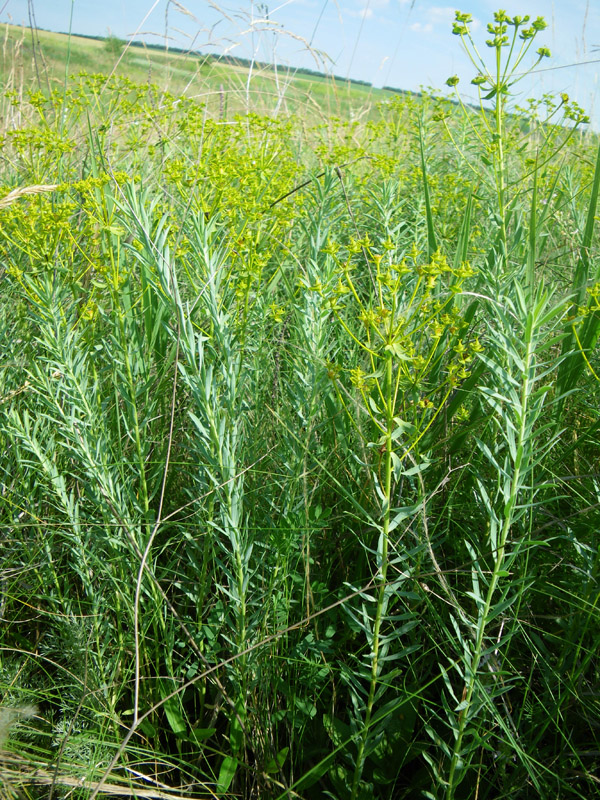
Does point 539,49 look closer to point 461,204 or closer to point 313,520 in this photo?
point 461,204

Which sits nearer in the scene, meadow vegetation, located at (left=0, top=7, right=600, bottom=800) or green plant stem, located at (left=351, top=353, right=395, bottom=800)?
green plant stem, located at (left=351, top=353, right=395, bottom=800)

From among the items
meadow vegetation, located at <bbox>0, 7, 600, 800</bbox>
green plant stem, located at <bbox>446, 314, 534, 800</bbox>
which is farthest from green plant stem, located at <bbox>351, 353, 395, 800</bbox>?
green plant stem, located at <bbox>446, 314, 534, 800</bbox>

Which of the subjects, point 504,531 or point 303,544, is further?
point 303,544

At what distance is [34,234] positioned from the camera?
1.64m

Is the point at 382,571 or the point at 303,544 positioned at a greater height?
the point at 382,571

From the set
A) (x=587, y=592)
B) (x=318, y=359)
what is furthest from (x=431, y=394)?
(x=587, y=592)

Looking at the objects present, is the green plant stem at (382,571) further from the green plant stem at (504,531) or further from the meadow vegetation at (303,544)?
the green plant stem at (504,531)

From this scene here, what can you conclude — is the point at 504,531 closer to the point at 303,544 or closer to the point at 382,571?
the point at 382,571

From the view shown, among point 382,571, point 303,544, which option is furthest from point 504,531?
point 303,544

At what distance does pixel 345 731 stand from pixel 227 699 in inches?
11.2

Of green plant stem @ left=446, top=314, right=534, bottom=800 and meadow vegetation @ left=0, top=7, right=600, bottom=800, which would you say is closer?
green plant stem @ left=446, top=314, right=534, bottom=800

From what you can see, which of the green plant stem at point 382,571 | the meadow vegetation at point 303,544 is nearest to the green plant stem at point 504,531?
the meadow vegetation at point 303,544

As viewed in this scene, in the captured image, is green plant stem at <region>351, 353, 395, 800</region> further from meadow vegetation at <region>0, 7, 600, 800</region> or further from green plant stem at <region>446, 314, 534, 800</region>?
green plant stem at <region>446, 314, 534, 800</region>

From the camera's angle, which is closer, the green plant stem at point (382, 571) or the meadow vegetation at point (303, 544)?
the green plant stem at point (382, 571)
